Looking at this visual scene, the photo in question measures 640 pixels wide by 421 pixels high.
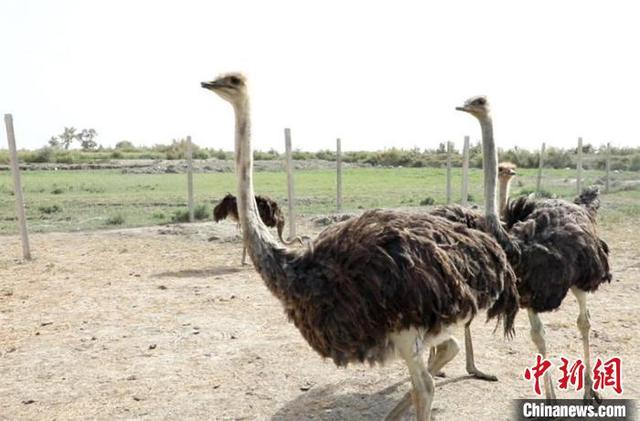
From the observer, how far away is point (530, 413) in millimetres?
3877

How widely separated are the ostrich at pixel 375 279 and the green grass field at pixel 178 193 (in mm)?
9627

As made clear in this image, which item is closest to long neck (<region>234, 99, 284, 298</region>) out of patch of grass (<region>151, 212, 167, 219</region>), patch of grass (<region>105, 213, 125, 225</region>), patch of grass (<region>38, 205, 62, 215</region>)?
patch of grass (<region>105, 213, 125, 225</region>)

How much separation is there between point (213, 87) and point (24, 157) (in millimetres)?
29089

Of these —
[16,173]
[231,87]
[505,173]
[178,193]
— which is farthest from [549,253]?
[178,193]

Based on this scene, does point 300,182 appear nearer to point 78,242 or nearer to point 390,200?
point 390,200

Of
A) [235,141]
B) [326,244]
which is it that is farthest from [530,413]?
[235,141]

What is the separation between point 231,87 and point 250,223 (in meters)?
0.65

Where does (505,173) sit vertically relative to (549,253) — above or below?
above

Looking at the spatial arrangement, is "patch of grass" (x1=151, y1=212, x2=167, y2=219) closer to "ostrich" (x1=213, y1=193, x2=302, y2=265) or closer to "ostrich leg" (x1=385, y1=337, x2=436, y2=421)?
"ostrich" (x1=213, y1=193, x2=302, y2=265)

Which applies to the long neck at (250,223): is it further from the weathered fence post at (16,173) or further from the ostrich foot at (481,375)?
the weathered fence post at (16,173)

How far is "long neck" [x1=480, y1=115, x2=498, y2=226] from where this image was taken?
12.6ft

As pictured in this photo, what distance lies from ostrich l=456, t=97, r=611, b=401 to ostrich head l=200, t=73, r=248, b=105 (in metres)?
1.49

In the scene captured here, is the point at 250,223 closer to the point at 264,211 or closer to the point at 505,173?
the point at 505,173

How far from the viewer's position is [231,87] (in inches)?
127
